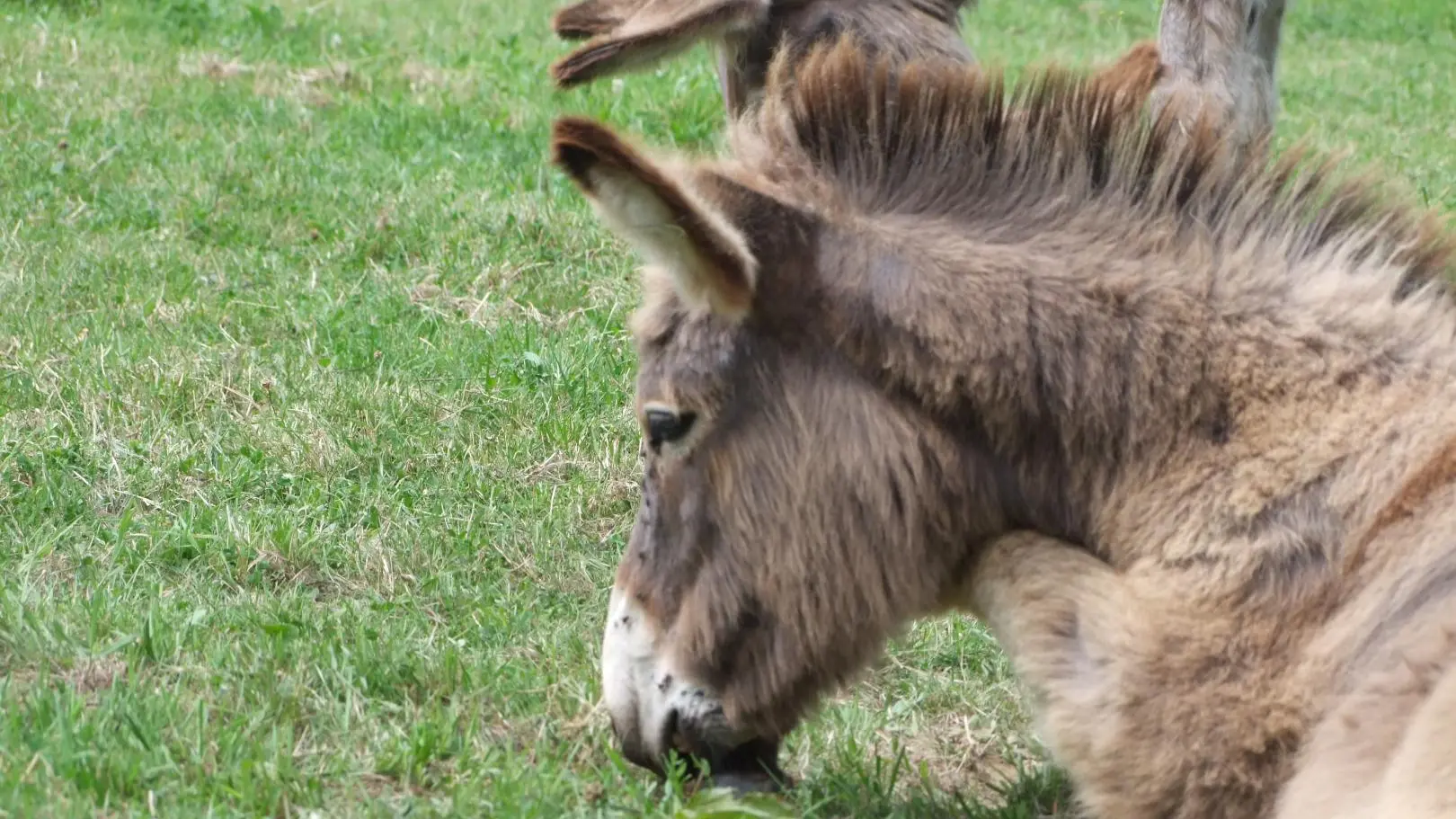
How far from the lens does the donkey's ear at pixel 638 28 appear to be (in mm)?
4555

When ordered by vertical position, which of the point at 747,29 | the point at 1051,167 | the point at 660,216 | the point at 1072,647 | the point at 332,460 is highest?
the point at 1051,167

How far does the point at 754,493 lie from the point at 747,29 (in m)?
2.37

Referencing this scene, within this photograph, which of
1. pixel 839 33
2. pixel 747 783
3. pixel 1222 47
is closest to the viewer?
pixel 747 783

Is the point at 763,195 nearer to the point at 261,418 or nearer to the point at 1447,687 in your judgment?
the point at 1447,687

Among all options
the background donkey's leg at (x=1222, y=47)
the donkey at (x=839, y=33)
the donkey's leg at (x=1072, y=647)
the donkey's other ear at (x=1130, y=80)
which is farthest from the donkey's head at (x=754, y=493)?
the background donkey's leg at (x=1222, y=47)

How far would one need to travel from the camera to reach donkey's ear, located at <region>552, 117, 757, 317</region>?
2.69m

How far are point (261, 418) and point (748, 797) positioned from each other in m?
2.71

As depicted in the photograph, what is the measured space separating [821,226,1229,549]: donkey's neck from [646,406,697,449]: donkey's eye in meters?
0.34

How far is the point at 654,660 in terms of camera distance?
311cm

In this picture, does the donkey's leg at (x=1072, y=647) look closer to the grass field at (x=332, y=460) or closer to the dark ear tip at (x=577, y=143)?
the grass field at (x=332, y=460)

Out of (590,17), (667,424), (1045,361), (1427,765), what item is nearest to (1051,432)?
(1045,361)

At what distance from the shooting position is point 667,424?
308cm

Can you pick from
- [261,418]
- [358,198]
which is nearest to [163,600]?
[261,418]

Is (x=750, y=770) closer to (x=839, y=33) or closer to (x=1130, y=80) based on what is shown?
(x=1130, y=80)
